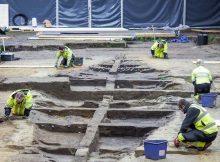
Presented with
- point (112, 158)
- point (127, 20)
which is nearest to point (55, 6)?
point (127, 20)

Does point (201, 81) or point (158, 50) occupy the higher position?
point (158, 50)

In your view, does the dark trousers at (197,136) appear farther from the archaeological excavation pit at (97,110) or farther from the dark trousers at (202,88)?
the dark trousers at (202,88)

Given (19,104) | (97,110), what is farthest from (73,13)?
(19,104)

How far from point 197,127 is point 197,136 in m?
0.20

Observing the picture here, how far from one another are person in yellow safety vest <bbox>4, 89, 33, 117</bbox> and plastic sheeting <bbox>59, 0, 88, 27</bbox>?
2562 cm

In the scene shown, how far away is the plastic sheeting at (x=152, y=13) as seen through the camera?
131 feet

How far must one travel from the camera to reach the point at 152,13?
3984cm

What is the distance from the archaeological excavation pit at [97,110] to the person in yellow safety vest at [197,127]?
1.88 metres

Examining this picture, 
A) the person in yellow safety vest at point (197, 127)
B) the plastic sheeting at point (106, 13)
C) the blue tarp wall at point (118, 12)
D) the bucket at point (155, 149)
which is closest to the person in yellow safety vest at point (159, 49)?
the person in yellow safety vest at point (197, 127)

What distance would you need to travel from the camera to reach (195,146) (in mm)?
11688

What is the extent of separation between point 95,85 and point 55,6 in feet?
66.9

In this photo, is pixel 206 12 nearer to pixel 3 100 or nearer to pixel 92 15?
pixel 92 15

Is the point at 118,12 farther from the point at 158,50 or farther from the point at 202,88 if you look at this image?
the point at 202,88

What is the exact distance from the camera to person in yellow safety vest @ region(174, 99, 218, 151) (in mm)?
11398
